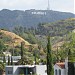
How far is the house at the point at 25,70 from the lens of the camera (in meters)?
49.3

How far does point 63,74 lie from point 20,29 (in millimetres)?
139648

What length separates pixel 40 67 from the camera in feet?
162

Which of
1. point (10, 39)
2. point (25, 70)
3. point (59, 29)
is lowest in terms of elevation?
point (25, 70)

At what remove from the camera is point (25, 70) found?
165ft

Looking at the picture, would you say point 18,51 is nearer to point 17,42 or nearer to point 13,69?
point 17,42

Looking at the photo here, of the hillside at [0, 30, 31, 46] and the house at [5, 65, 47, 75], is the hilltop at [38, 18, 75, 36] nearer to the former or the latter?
the hillside at [0, 30, 31, 46]

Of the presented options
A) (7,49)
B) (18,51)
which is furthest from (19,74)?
(7,49)

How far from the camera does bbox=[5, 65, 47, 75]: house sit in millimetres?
49344

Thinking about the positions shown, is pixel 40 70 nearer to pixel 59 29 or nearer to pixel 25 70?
pixel 25 70

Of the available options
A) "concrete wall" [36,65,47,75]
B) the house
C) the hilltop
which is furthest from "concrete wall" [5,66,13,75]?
the hilltop

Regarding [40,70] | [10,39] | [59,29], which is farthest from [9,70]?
[59,29]

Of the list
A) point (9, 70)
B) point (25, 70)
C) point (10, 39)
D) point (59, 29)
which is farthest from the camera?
point (59, 29)

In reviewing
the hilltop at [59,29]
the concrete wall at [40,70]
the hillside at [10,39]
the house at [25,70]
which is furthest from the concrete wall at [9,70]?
the hilltop at [59,29]

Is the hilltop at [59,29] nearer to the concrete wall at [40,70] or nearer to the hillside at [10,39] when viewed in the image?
the hillside at [10,39]
